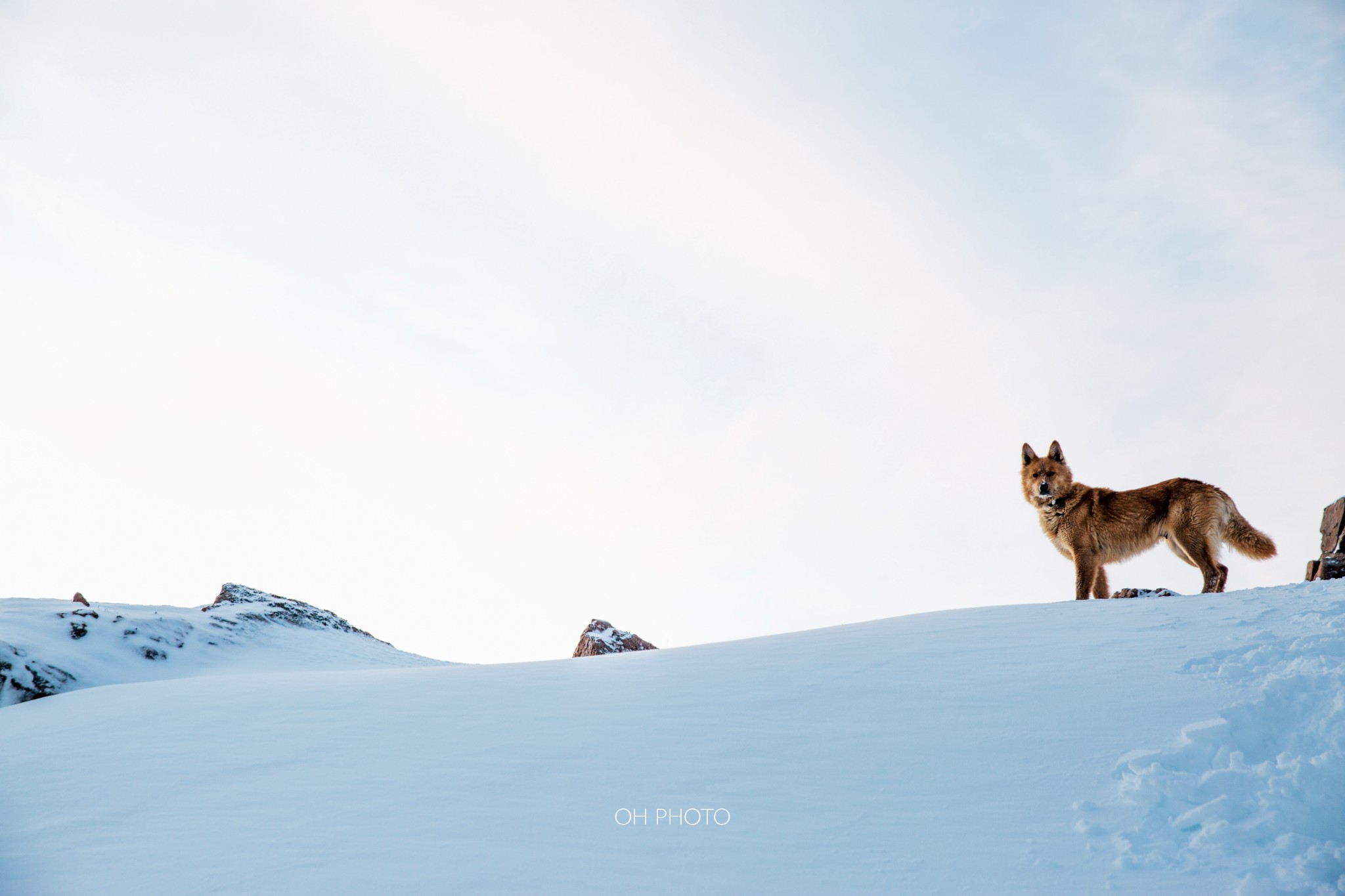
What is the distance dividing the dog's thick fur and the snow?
2874mm

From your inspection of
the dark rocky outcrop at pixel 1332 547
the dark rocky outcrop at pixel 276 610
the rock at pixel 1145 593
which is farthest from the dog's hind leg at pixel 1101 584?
the dark rocky outcrop at pixel 276 610

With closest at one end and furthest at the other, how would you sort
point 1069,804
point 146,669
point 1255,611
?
1. point 1069,804
2. point 1255,611
3. point 146,669

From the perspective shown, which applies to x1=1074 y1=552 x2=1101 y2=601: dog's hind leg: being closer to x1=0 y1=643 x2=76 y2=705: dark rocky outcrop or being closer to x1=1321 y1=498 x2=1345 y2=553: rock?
x1=1321 y1=498 x2=1345 y2=553: rock

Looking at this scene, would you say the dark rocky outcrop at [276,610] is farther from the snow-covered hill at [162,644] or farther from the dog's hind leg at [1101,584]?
the dog's hind leg at [1101,584]

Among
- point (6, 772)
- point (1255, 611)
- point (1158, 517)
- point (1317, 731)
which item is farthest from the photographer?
point (1158, 517)

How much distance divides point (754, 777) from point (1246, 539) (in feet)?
20.3

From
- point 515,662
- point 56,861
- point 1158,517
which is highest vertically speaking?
point 1158,517

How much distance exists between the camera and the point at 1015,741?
10.2ft

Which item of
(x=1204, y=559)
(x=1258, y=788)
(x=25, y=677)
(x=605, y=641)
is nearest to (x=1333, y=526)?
(x=1204, y=559)

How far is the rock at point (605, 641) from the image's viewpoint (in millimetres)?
8781

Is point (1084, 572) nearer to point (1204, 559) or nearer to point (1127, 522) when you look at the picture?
point (1127, 522)

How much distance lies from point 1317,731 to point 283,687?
208 inches

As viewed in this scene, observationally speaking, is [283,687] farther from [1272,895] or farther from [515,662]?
[1272,895]

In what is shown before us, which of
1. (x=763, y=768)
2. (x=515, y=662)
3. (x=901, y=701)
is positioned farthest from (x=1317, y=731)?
(x=515, y=662)
